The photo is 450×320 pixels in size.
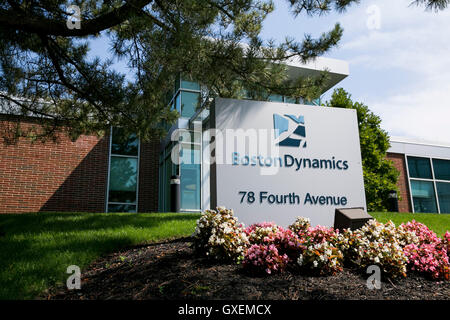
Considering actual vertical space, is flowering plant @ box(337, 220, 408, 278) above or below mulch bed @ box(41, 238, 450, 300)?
above

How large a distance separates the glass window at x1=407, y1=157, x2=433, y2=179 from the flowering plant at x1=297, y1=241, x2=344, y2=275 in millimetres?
15580

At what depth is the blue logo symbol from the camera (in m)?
5.67

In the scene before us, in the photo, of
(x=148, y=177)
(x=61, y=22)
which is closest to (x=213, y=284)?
(x=61, y=22)

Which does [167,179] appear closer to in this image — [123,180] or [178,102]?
[123,180]

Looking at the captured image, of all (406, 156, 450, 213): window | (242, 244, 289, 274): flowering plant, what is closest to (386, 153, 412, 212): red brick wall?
(406, 156, 450, 213): window

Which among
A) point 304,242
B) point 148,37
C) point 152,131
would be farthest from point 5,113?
point 304,242

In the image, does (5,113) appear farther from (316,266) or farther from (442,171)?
(442,171)

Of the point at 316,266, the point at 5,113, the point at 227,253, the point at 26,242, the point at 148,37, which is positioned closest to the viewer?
the point at 316,266

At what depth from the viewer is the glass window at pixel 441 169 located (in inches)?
697

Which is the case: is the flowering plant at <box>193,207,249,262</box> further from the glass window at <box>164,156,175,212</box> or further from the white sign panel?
the glass window at <box>164,156,175,212</box>

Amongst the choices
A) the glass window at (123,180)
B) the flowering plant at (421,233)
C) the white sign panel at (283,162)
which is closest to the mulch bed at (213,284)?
the flowering plant at (421,233)

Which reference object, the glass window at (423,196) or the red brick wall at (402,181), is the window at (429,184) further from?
the red brick wall at (402,181)

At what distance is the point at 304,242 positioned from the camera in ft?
13.0
